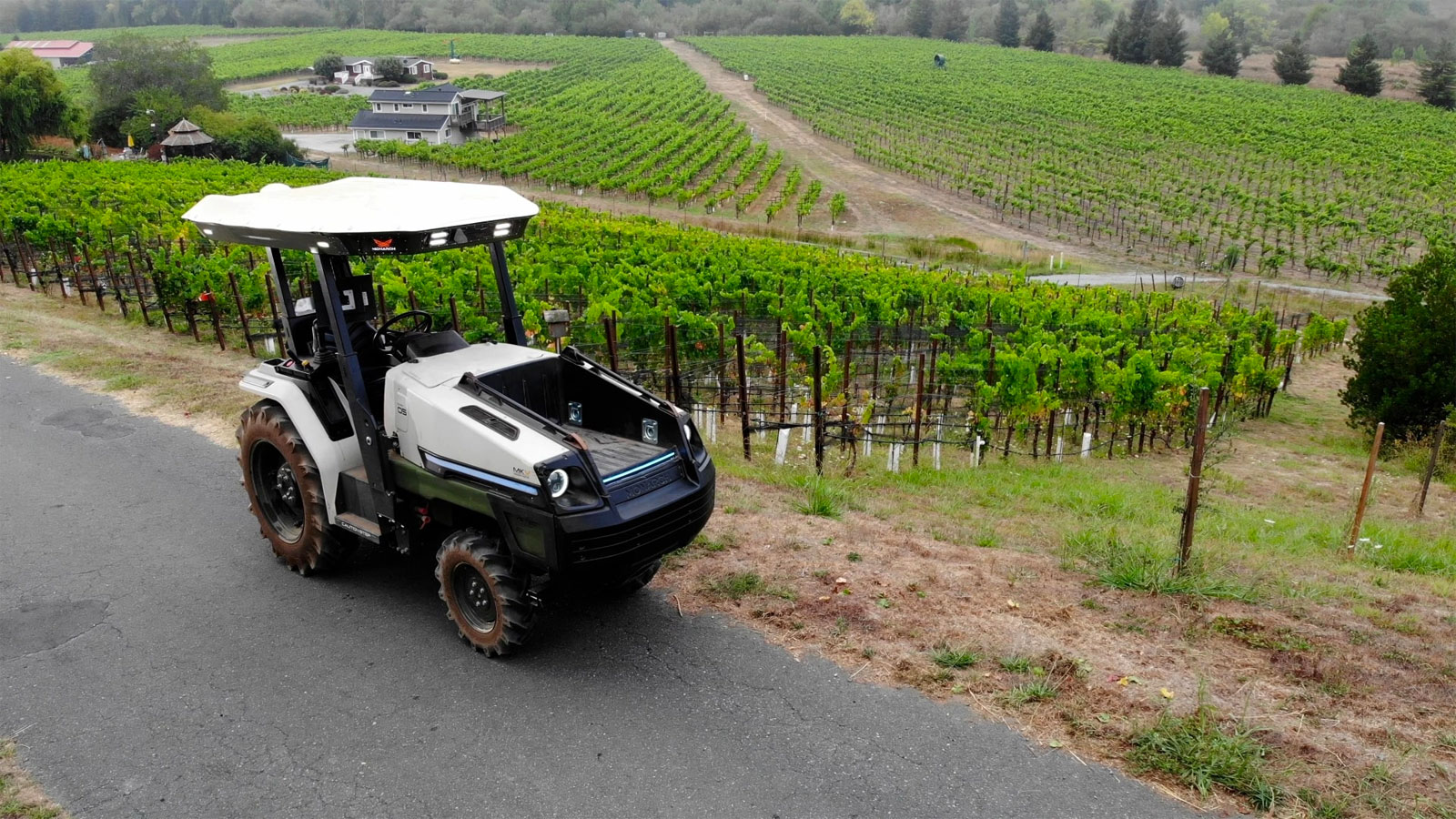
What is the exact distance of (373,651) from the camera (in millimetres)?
6250

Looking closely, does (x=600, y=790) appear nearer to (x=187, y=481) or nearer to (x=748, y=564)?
(x=748, y=564)

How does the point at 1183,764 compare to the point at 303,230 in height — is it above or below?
below

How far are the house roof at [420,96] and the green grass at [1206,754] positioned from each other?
246 ft

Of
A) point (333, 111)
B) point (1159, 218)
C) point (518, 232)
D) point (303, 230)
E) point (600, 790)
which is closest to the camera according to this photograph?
point (600, 790)

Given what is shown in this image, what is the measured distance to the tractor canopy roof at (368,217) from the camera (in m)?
5.96

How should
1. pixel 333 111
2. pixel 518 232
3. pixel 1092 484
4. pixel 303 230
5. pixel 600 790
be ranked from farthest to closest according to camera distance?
pixel 333 111, pixel 1092 484, pixel 518 232, pixel 303 230, pixel 600 790

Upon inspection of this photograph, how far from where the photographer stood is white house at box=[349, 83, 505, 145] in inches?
2739

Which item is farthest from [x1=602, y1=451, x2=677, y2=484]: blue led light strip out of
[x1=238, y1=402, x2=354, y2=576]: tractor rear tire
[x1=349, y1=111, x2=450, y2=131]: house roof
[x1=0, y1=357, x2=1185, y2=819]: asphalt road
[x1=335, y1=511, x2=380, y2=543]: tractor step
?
[x1=349, y1=111, x2=450, y2=131]: house roof

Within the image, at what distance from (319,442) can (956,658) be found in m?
4.71

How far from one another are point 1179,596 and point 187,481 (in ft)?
29.2

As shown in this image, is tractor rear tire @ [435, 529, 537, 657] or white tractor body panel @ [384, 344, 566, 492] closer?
white tractor body panel @ [384, 344, 566, 492]

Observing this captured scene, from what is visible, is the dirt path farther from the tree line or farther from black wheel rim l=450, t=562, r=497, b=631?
the tree line

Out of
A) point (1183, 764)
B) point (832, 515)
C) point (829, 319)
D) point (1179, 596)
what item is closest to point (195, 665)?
point (832, 515)

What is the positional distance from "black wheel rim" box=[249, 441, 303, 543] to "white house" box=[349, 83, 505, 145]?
216 feet
